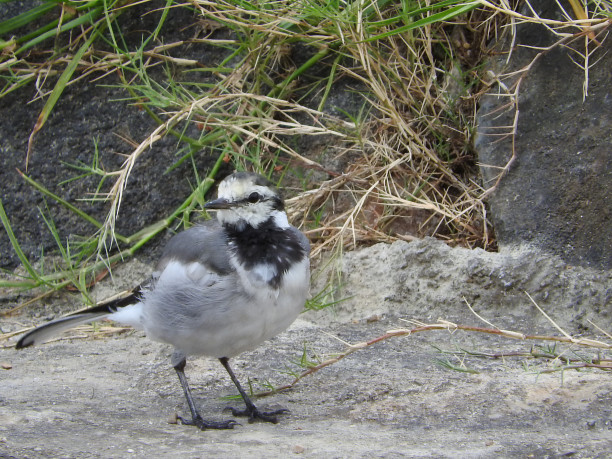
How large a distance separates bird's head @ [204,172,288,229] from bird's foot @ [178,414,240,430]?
0.82m

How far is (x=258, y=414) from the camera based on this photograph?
3.15 meters

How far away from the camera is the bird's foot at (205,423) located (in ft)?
9.97

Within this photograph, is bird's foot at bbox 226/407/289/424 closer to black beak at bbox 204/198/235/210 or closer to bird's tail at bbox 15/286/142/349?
bird's tail at bbox 15/286/142/349

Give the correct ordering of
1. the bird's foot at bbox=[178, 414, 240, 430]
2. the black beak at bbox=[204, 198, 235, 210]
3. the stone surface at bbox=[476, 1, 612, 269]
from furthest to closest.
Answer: the stone surface at bbox=[476, 1, 612, 269] → the black beak at bbox=[204, 198, 235, 210] → the bird's foot at bbox=[178, 414, 240, 430]

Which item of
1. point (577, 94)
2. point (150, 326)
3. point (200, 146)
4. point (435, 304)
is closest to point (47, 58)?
point (200, 146)

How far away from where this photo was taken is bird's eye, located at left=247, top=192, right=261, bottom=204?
3.20 meters

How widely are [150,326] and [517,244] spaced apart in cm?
203

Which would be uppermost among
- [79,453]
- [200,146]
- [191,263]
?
[200,146]

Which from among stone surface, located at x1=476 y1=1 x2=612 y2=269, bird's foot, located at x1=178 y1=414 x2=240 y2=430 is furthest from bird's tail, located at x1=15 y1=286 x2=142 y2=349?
stone surface, located at x1=476 y1=1 x2=612 y2=269

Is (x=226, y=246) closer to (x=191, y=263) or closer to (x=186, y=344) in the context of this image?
(x=191, y=263)

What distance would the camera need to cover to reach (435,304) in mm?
4020

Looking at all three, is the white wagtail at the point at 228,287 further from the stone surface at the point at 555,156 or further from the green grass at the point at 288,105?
the stone surface at the point at 555,156

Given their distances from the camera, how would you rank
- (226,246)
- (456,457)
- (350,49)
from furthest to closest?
(350,49) < (226,246) < (456,457)

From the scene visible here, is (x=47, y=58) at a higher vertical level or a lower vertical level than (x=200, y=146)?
higher
